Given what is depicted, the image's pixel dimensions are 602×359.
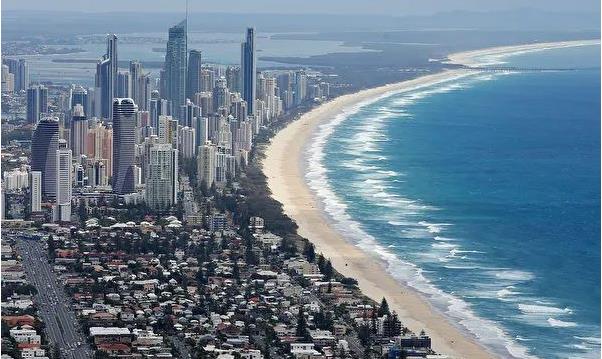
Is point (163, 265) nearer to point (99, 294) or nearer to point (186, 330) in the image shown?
point (99, 294)

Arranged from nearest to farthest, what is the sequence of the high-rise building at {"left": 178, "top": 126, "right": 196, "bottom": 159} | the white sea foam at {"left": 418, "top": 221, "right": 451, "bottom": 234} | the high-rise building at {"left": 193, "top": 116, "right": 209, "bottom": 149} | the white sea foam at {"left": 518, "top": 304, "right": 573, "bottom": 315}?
the white sea foam at {"left": 518, "top": 304, "right": 573, "bottom": 315} < the white sea foam at {"left": 418, "top": 221, "right": 451, "bottom": 234} < the high-rise building at {"left": 178, "top": 126, "right": 196, "bottom": 159} < the high-rise building at {"left": 193, "top": 116, "right": 209, "bottom": 149}

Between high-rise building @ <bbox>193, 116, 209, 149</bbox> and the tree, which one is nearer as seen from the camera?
the tree

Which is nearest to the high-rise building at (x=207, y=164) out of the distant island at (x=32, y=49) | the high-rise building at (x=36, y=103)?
the high-rise building at (x=36, y=103)

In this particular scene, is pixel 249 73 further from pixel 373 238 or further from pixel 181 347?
pixel 181 347

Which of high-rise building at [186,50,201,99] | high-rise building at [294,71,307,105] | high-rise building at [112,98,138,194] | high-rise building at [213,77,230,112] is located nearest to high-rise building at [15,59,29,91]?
high-rise building at [186,50,201,99]

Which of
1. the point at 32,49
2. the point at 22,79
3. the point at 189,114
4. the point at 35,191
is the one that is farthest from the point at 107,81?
the point at 32,49

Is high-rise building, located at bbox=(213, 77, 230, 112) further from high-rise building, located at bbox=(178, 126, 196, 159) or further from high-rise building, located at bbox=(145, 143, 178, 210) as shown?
high-rise building, located at bbox=(145, 143, 178, 210)

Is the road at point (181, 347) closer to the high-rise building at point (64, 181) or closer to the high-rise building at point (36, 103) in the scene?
the high-rise building at point (64, 181)
